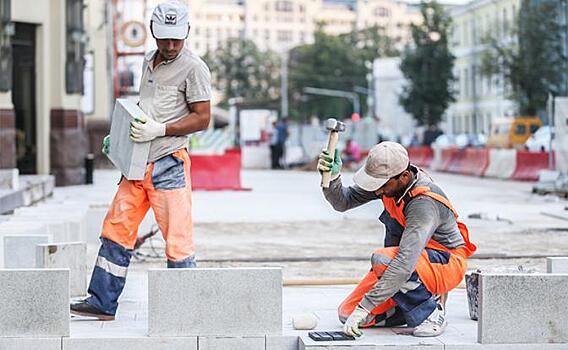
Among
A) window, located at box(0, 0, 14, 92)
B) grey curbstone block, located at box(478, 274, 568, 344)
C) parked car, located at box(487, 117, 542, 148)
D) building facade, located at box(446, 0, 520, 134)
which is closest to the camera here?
grey curbstone block, located at box(478, 274, 568, 344)

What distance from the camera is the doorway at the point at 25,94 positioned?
80.0ft

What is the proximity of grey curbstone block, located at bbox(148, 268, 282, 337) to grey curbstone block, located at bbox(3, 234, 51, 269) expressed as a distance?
218 cm

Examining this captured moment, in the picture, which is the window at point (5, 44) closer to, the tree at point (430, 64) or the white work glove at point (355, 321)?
the white work glove at point (355, 321)

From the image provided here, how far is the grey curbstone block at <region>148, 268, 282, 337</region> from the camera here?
730 centimetres

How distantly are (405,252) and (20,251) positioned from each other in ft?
10.4

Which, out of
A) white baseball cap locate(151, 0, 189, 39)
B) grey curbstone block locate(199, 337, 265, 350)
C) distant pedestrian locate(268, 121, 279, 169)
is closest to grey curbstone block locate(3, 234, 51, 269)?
white baseball cap locate(151, 0, 189, 39)

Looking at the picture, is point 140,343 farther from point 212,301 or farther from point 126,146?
point 126,146

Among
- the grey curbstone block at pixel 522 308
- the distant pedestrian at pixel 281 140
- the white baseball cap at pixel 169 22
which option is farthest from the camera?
the distant pedestrian at pixel 281 140

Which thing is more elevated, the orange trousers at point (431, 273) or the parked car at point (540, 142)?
the parked car at point (540, 142)

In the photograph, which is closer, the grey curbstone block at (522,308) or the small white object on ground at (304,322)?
the grey curbstone block at (522,308)

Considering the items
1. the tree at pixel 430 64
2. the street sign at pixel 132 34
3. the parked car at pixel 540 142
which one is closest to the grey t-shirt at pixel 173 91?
the street sign at pixel 132 34

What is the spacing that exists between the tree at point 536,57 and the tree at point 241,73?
56.6 m

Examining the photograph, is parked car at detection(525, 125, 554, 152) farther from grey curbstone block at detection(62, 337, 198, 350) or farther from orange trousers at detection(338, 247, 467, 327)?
grey curbstone block at detection(62, 337, 198, 350)

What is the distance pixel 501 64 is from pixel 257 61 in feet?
211
